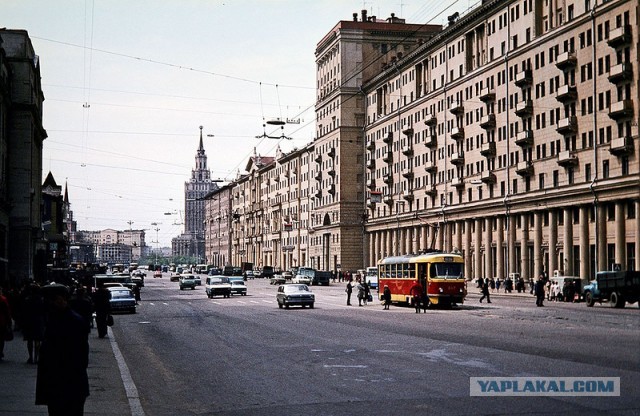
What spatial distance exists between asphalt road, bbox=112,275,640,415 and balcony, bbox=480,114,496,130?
47448 millimetres

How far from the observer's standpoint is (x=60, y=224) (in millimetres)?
136375

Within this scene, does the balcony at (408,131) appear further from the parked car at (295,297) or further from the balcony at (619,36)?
the balcony at (619,36)

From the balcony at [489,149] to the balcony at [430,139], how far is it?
13.4 m

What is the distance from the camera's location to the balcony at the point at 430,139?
317ft

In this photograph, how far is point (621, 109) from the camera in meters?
52.3

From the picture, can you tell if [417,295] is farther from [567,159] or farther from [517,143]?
[517,143]

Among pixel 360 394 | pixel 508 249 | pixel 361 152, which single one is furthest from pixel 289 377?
pixel 361 152

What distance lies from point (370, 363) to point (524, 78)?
58.3 m

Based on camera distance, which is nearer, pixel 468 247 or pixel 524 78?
pixel 524 78

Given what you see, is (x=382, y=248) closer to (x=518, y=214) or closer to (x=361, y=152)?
(x=361, y=152)

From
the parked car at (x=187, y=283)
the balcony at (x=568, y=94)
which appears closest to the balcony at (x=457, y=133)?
the balcony at (x=568, y=94)

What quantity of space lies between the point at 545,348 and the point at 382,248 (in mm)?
92720

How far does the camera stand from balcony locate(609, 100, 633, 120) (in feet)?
164

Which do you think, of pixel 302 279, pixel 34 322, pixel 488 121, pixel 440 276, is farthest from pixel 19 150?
pixel 34 322
